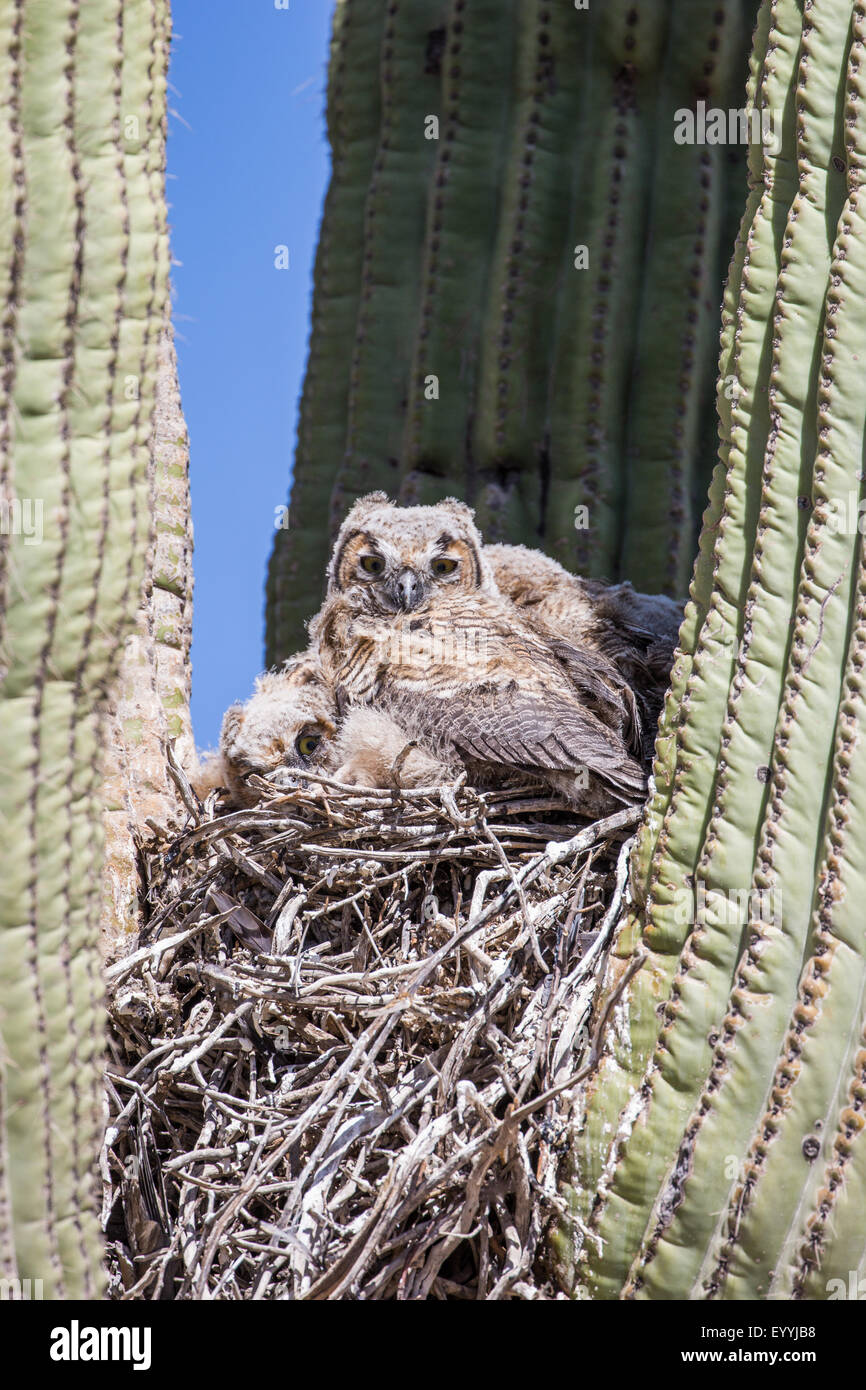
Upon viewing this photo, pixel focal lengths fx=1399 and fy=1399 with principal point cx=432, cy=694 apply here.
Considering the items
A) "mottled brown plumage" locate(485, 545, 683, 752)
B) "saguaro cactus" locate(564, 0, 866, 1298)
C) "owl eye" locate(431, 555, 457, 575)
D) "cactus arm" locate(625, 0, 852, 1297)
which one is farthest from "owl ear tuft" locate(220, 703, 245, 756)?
"cactus arm" locate(625, 0, 852, 1297)

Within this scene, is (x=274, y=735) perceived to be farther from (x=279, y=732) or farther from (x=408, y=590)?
(x=408, y=590)

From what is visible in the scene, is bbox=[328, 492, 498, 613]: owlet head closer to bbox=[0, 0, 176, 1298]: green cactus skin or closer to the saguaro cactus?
the saguaro cactus

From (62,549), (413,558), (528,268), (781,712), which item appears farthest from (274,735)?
(62,549)

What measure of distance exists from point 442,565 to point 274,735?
0.65 meters

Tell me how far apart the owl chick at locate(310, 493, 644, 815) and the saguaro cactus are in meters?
0.62

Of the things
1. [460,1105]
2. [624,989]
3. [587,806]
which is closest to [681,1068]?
[624,989]

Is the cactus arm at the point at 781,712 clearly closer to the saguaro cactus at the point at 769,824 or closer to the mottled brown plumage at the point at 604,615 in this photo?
the saguaro cactus at the point at 769,824

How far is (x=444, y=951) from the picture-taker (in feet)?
8.29

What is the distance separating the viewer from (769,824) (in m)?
2.18

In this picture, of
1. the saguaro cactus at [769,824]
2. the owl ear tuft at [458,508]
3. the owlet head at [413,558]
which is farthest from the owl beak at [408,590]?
the saguaro cactus at [769,824]

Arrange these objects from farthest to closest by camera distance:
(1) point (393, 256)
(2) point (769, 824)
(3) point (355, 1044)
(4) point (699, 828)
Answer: (1) point (393, 256), (3) point (355, 1044), (4) point (699, 828), (2) point (769, 824)

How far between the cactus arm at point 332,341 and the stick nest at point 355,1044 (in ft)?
4.81

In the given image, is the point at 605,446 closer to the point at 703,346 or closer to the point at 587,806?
the point at 703,346

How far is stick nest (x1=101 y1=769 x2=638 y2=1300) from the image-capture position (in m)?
2.30
